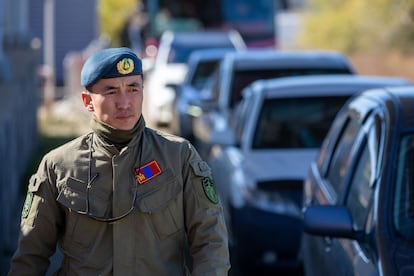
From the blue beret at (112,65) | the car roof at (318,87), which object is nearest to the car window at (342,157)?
the blue beret at (112,65)

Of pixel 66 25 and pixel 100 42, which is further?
pixel 66 25

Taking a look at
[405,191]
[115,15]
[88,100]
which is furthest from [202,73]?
[115,15]

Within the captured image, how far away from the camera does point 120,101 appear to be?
11.3 feet

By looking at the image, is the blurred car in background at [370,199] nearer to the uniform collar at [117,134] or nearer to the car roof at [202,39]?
the uniform collar at [117,134]

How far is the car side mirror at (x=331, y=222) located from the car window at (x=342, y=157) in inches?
27.3

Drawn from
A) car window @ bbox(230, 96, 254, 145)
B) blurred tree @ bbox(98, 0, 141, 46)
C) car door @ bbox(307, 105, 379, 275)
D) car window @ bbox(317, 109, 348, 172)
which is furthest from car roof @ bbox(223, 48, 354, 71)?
blurred tree @ bbox(98, 0, 141, 46)

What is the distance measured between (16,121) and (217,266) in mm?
8186

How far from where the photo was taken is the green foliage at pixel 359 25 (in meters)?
25.7

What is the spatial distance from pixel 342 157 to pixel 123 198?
2.25 metres

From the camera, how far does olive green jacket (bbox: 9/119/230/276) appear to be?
344 cm

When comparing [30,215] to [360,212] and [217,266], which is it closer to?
[217,266]

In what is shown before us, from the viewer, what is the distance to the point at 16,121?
1134 cm

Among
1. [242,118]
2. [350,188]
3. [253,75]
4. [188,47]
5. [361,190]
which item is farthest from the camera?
[188,47]

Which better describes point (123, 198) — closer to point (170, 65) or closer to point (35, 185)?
point (35, 185)
